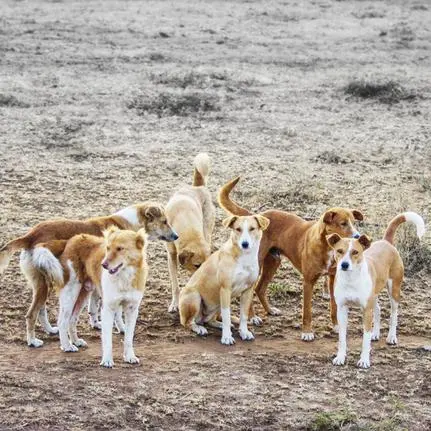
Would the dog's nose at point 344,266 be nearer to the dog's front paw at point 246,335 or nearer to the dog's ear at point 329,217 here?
the dog's ear at point 329,217

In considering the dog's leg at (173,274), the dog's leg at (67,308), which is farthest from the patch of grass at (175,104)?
the dog's leg at (67,308)

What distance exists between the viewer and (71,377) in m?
7.27

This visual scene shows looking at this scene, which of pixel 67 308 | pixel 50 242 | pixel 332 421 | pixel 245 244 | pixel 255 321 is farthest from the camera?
pixel 255 321

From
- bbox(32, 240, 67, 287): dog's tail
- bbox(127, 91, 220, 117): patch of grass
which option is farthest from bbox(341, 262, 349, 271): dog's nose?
bbox(127, 91, 220, 117): patch of grass

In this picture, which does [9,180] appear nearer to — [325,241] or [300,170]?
[300,170]

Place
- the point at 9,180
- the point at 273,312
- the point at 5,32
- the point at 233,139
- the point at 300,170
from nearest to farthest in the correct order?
the point at 273,312 < the point at 9,180 < the point at 300,170 < the point at 233,139 < the point at 5,32

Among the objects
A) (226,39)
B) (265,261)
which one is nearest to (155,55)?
(226,39)

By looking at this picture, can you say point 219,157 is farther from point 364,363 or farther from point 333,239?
point 364,363

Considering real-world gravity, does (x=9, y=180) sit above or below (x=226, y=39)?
below

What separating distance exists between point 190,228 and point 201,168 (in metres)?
1.27

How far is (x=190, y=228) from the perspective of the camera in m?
9.26

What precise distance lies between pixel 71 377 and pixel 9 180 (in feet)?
18.2

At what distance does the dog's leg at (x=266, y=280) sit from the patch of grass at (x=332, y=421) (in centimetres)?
225

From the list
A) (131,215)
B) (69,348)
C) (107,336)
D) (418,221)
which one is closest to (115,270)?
(107,336)
